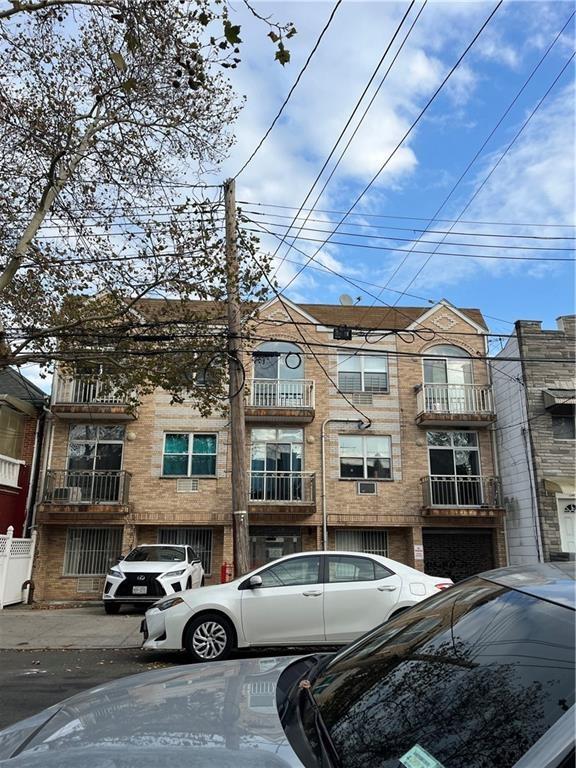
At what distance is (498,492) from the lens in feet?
65.9

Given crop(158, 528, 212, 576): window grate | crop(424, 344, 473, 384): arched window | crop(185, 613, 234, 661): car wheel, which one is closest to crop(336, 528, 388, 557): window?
crop(158, 528, 212, 576): window grate

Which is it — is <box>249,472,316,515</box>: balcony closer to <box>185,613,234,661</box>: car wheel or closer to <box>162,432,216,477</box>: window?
<box>162,432,216,477</box>: window

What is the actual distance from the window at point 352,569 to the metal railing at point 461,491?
11795 mm

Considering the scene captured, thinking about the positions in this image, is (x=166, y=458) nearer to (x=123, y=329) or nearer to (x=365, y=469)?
(x=365, y=469)

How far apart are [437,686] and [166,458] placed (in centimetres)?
1865

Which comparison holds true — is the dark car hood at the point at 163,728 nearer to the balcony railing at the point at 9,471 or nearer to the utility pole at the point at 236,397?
the utility pole at the point at 236,397

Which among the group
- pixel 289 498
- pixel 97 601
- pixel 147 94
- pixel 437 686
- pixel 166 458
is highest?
pixel 147 94

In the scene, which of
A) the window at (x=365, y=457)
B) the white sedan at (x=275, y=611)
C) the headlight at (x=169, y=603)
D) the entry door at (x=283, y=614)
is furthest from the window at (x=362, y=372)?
the headlight at (x=169, y=603)

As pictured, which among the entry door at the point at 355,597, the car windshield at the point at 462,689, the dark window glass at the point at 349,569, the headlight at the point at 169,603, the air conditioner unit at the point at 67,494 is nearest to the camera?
the car windshield at the point at 462,689

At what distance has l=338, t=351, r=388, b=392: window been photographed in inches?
827

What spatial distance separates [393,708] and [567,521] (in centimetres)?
1924

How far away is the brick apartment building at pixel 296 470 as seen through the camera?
19.0 meters

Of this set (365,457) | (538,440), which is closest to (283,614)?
(365,457)

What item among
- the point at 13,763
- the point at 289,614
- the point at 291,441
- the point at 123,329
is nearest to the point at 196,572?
the point at 291,441
